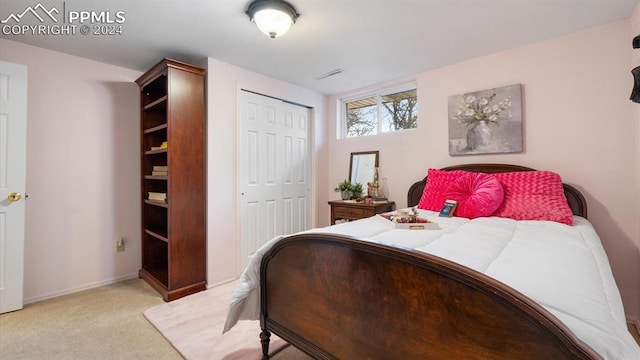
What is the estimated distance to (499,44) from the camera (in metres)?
2.46

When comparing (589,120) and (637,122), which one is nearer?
(637,122)

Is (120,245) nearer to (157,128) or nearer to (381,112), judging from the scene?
(157,128)

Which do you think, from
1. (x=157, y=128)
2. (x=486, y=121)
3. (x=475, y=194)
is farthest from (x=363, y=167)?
(x=157, y=128)

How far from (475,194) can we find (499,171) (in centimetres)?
55

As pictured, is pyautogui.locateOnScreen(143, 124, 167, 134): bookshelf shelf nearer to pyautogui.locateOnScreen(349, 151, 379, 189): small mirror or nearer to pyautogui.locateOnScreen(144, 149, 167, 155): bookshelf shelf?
pyautogui.locateOnScreen(144, 149, 167, 155): bookshelf shelf

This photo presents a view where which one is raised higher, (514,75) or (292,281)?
(514,75)

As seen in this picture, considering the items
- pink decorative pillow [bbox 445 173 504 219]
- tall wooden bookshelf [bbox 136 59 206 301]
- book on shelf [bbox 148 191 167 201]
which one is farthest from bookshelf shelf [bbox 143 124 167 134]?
pink decorative pillow [bbox 445 173 504 219]

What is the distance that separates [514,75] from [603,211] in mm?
1327

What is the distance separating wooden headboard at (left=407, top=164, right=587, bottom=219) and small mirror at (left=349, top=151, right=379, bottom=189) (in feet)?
2.00

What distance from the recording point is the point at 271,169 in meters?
3.38

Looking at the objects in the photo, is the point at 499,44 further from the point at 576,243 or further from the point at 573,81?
the point at 576,243

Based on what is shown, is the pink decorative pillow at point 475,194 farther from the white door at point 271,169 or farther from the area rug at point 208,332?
the white door at point 271,169

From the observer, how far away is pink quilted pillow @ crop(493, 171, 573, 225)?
1.95 meters

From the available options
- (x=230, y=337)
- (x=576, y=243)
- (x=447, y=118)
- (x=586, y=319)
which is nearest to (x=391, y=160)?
(x=447, y=118)
